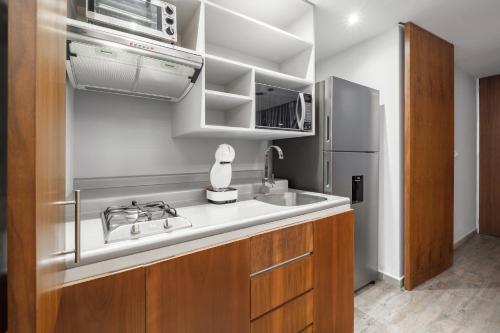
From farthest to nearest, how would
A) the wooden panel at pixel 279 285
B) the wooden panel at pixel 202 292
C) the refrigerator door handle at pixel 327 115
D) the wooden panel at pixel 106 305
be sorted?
the refrigerator door handle at pixel 327 115 → the wooden panel at pixel 279 285 → the wooden panel at pixel 202 292 → the wooden panel at pixel 106 305

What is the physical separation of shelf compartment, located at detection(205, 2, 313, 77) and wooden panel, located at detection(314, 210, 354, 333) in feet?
3.99

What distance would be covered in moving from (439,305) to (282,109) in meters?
2.04

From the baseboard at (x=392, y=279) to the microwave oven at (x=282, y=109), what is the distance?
64.2 inches

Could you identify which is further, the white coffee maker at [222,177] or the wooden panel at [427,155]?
the wooden panel at [427,155]

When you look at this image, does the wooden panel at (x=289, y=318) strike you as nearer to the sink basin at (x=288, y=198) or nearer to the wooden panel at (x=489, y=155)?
the sink basin at (x=288, y=198)

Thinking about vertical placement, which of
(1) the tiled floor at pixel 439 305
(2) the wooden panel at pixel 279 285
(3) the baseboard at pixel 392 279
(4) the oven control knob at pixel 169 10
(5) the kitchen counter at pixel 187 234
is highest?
(4) the oven control knob at pixel 169 10

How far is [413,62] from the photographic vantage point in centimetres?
212

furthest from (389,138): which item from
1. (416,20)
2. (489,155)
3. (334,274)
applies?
(489,155)

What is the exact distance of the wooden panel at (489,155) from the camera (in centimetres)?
358

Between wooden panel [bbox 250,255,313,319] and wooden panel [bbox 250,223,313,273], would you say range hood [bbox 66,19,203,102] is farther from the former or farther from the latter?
wooden panel [bbox 250,255,313,319]

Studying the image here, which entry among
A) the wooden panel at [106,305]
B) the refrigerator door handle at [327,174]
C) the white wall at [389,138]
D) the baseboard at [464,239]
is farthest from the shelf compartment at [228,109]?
the baseboard at [464,239]

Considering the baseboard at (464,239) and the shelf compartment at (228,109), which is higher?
the shelf compartment at (228,109)

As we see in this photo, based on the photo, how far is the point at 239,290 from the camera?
1.05m

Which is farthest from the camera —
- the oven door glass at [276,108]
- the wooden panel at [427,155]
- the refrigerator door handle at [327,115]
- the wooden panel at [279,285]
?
the wooden panel at [427,155]
